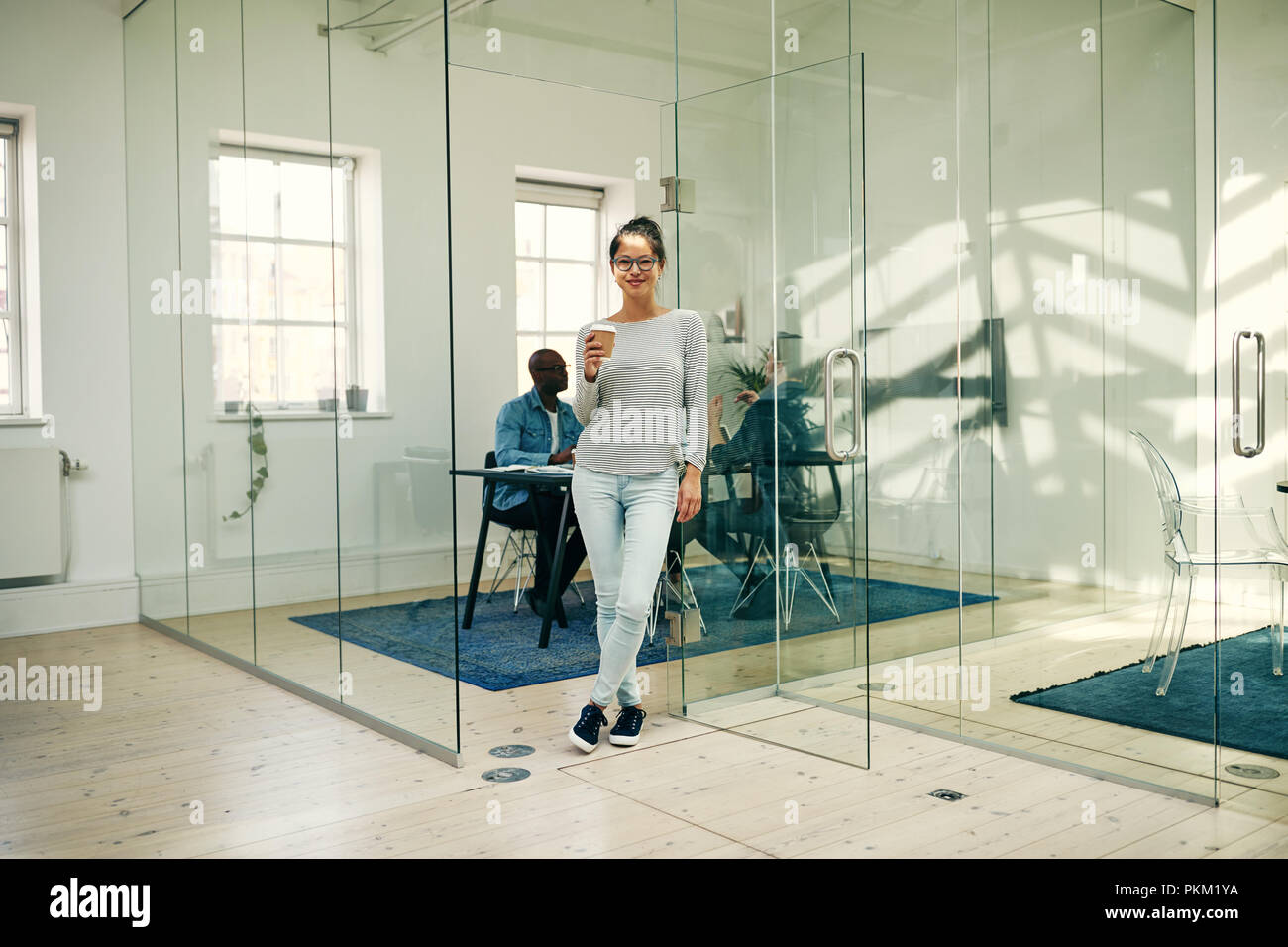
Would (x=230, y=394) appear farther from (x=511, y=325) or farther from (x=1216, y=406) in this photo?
(x=1216, y=406)

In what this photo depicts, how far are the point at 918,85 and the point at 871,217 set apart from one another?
1.70ft

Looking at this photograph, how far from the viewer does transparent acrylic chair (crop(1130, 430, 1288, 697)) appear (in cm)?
322

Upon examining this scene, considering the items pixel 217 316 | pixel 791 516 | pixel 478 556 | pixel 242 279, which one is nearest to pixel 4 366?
pixel 217 316

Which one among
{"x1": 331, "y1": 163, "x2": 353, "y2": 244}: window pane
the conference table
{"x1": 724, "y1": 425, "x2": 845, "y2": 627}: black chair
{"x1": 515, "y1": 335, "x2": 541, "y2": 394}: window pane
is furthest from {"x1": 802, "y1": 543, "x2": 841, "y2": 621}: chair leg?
{"x1": 515, "y1": 335, "x2": 541, "y2": 394}: window pane

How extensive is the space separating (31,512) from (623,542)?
3.13 m

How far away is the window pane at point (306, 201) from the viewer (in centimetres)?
376

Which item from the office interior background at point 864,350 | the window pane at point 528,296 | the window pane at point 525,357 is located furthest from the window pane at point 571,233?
the office interior background at point 864,350

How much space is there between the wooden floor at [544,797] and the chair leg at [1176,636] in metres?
0.36

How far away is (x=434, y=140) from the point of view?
347cm

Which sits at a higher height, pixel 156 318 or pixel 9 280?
pixel 9 280

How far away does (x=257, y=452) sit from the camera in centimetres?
424

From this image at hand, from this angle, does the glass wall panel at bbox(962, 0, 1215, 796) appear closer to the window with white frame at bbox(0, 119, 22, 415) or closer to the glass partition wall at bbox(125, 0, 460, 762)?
the glass partition wall at bbox(125, 0, 460, 762)

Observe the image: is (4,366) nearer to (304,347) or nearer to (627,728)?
(304,347)

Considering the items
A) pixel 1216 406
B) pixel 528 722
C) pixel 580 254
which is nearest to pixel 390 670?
pixel 528 722
